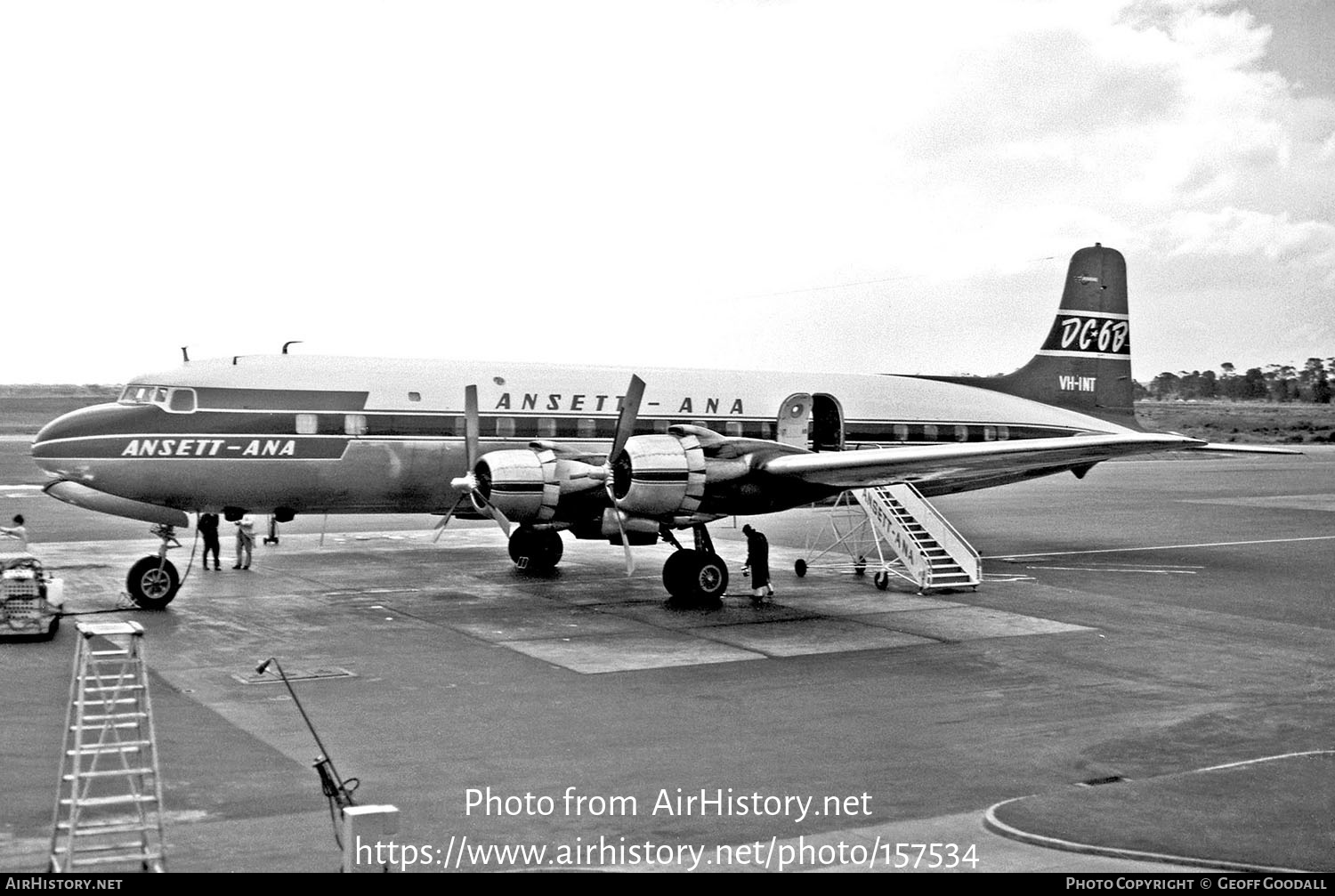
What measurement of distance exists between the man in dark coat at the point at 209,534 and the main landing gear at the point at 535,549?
540cm

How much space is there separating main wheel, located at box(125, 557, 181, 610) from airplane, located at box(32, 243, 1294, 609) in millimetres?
29

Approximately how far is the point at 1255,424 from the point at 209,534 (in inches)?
4086

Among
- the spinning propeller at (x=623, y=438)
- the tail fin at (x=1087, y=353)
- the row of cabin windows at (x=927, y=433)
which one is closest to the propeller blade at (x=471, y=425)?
the spinning propeller at (x=623, y=438)

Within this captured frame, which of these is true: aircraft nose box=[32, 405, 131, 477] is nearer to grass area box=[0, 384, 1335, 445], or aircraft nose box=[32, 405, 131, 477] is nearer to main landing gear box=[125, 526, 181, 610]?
main landing gear box=[125, 526, 181, 610]

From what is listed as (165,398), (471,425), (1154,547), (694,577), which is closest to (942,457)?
(694,577)

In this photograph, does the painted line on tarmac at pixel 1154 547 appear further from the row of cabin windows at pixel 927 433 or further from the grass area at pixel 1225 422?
the grass area at pixel 1225 422

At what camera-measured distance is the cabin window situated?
1967 cm

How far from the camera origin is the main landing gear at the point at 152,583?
59.9 feet

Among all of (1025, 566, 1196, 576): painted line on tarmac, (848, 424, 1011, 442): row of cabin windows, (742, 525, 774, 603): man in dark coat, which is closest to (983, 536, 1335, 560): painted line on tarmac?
(1025, 566, 1196, 576): painted line on tarmac

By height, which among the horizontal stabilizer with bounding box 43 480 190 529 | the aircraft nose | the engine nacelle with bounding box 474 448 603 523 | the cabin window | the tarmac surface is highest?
the cabin window

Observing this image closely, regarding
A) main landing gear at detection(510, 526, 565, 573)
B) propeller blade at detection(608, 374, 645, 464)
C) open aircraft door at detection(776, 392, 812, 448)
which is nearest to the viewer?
propeller blade at detection(608, 374, 645, 464)

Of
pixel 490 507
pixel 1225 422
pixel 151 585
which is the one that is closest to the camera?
pixel 151 585

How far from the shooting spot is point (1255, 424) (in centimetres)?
10819

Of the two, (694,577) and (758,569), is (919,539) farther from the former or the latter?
(694,577)
